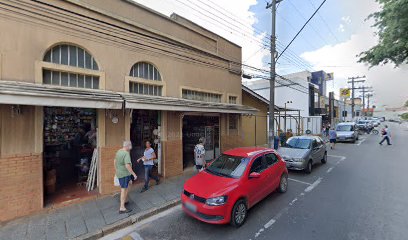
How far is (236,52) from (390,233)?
10414 mm

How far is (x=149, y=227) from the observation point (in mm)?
4777

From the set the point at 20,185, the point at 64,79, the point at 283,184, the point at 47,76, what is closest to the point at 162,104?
the point at 64,79

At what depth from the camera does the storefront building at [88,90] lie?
16.1 feet

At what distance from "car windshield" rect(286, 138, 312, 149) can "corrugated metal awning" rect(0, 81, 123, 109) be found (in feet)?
27.3

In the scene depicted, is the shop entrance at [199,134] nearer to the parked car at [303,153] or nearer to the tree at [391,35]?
the parked car at [303,153]

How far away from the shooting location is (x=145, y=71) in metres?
7.70

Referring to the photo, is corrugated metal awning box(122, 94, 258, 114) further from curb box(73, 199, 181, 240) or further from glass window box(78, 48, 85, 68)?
curb box(73, 199, 181, 240)

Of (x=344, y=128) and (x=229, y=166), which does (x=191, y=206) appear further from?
(x=344, y=128)

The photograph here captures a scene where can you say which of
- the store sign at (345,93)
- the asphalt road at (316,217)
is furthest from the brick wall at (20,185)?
the store sign at (345,93)

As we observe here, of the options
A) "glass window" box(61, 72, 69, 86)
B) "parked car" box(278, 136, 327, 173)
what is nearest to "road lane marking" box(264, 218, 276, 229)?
"parked car" box(278, 136, 327, 173)

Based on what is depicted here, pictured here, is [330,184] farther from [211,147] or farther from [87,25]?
[87,25]

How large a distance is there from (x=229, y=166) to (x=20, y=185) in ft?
17.7

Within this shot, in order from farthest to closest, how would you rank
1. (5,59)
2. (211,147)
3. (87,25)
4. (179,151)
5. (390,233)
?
(211,147) < (179,151) < (87,25) < (5,59) < (390,233)

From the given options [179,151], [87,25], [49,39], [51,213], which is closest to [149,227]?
[51,213]
